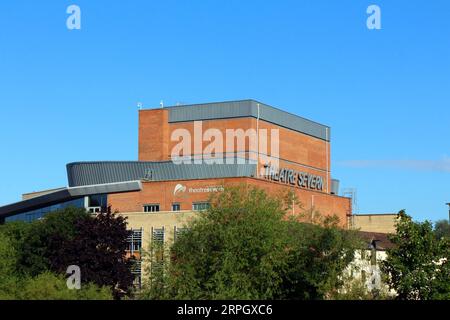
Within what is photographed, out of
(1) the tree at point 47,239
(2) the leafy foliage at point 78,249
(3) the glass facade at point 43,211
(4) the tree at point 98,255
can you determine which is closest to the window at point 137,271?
(4) the tree at point 98,255

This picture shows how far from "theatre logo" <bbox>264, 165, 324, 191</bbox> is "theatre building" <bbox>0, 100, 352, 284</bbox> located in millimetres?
128

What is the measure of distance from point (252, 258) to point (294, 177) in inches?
2254

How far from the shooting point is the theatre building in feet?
332

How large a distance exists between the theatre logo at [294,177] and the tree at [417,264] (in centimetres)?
5161

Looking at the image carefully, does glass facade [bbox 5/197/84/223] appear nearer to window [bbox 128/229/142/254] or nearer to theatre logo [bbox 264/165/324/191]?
window [bbox 128/229/142/254]

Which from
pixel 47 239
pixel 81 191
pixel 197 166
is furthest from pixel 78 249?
pixel 197 166

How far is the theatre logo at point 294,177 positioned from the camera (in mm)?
109938

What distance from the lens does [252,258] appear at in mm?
56312

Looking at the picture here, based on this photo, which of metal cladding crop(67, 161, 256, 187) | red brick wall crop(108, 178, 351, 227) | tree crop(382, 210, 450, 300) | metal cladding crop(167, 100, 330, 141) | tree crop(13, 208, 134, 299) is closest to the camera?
tree crop(382, 210, 450, 300)

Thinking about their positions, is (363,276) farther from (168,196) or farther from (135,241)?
(168,196)

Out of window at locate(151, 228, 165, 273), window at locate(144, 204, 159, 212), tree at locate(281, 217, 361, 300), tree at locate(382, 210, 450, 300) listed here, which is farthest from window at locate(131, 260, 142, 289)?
tree at locate(382, 210, 450, 300)
